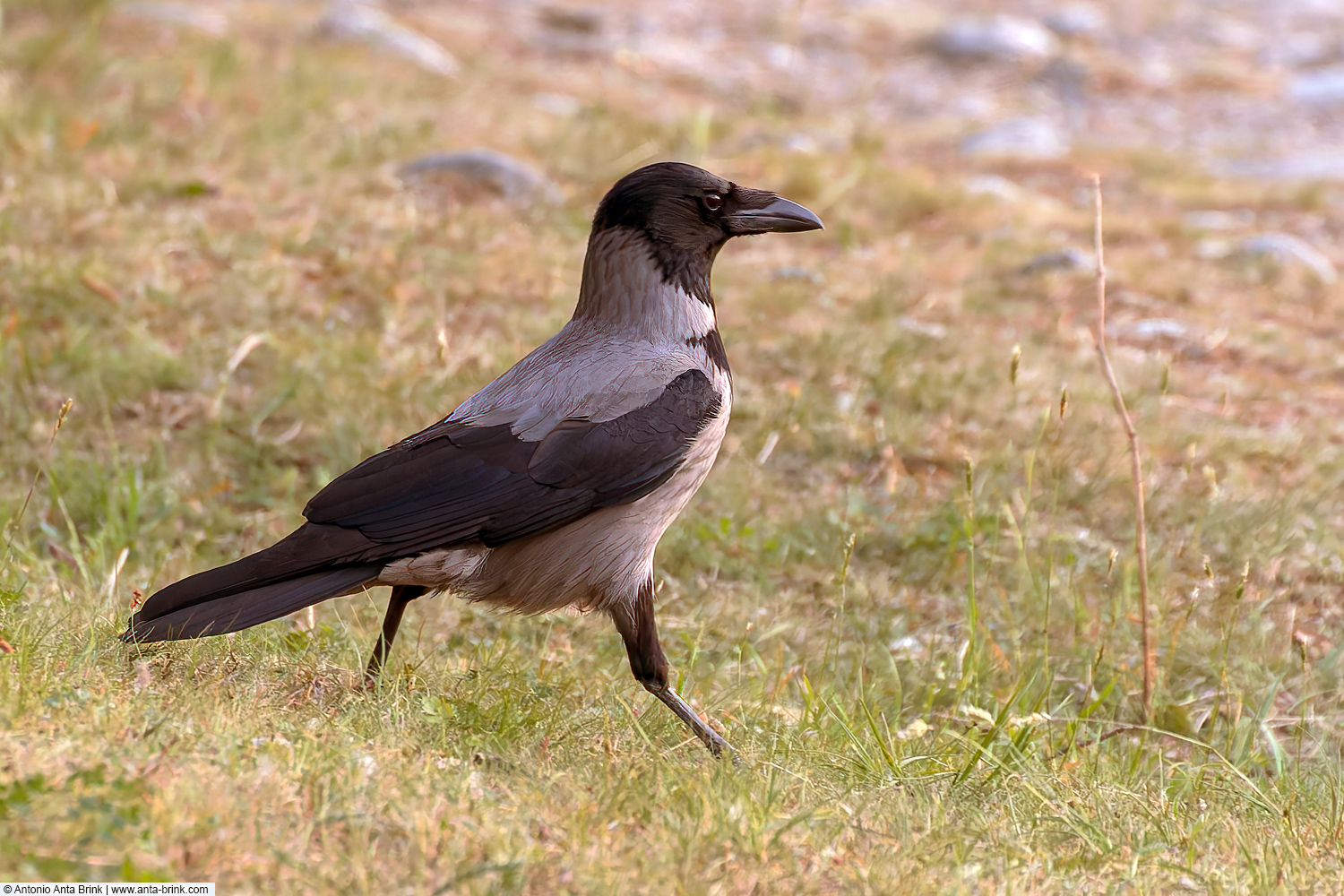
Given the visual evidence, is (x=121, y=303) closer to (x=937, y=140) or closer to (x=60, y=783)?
(x=60, y=783)

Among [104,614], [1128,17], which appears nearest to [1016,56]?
[1128,17]

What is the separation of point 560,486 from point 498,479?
157 mm

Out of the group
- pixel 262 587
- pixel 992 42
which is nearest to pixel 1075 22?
pixel 992 42

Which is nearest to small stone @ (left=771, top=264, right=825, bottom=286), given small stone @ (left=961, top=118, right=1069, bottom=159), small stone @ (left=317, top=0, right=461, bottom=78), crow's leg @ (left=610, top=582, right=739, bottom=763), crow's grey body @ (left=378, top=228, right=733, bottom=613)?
crow's grey body @ (left=378, top=228, right=733, bottom=613)

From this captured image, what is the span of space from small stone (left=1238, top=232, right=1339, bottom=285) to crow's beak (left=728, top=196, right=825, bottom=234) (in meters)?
5.27

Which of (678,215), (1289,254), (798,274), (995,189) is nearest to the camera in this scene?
(678,215)

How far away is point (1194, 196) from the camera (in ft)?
33.2

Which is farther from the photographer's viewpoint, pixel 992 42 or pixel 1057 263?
pixel 992 42

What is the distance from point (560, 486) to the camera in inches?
134

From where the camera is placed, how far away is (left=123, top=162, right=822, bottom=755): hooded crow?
324cm

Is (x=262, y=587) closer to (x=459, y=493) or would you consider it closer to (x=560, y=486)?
(x=459, y=493)

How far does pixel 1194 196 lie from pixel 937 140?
2431mm

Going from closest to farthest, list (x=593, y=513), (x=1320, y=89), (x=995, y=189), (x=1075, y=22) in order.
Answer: (x=593, y=513) < (x=995, y=189) < (x=1320, y=89) < (x=1075, y=22)

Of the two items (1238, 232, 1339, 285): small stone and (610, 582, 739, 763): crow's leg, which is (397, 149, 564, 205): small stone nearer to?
(1238, 232, 1339, 285): small stone
